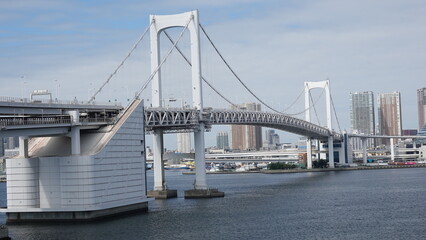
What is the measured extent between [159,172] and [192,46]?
31.8 ft

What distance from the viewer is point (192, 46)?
53375 mm

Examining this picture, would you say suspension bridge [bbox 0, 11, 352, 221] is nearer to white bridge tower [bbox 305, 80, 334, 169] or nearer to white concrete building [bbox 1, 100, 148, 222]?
white concrete building [bbox 1, 100, 148, 222]

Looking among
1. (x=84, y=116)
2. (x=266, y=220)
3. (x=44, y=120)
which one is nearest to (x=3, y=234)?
(x=44, y=120)

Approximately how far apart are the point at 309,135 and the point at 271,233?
65.0m

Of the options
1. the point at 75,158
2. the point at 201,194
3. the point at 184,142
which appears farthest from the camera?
the point at 184,142

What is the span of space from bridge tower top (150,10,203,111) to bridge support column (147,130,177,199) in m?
3.28

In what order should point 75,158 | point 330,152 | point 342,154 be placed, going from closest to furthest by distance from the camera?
1. point 75,158
2. point 330,152
3. point 342,154

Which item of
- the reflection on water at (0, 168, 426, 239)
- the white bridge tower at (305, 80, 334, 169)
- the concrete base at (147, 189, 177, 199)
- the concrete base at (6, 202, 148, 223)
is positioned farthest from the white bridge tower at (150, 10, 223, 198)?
the white bridge tower at (305, 80, 334, 169)

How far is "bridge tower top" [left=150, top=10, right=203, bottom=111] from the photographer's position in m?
52.7

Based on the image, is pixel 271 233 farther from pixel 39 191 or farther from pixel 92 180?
pixel 39 191

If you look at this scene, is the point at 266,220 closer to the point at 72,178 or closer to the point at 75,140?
the point at 72,178

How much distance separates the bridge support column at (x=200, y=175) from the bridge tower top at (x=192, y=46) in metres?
2.09

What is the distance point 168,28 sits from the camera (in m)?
54.8

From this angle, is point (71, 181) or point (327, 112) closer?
point (71, 181)
